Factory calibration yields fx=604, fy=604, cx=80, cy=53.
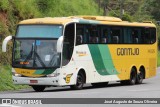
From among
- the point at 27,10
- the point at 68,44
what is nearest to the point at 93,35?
the point at 68,44

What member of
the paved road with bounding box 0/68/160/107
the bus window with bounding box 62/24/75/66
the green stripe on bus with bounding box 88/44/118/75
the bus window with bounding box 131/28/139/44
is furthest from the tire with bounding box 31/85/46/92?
the bus window with bounding box 131/28/139/44

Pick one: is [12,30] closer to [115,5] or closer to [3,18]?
[3,18]

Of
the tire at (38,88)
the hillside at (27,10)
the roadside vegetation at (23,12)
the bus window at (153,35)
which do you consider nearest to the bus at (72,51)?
the tire at (38,88)

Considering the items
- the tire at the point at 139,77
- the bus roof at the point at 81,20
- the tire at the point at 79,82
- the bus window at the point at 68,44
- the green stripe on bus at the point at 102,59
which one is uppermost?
the bus roof at the point at 81,20

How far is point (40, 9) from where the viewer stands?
41062 millimetres

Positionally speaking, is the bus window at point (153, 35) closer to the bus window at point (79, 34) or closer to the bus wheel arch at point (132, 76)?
the bus wheel arch at point (132, 76)

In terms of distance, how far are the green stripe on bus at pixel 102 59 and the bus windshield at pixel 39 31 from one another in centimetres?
259

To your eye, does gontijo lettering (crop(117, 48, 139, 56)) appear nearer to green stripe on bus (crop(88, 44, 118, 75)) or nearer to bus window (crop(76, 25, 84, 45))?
green stripe on bus (crop(88, 44, 118, 75))

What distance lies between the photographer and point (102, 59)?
95.5 feet

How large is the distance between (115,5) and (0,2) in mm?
48731

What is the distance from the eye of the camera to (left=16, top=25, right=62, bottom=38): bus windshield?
25.6 metres

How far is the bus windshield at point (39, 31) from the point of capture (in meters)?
25.6

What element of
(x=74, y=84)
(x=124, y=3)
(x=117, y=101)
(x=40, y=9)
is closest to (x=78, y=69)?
(x=74, y=84)

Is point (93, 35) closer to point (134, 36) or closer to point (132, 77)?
point (134, 36)
